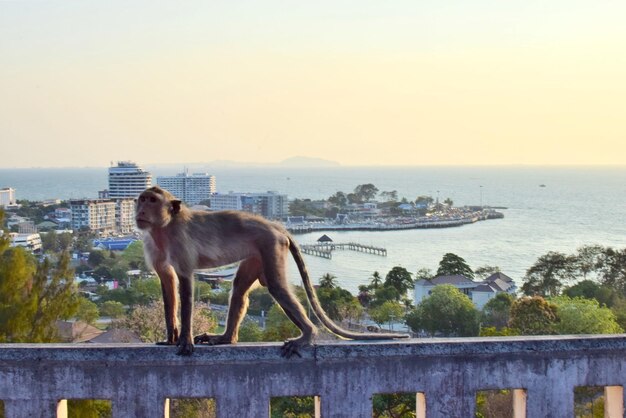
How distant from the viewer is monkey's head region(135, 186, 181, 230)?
567 centimetres

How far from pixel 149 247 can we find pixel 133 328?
31614mm

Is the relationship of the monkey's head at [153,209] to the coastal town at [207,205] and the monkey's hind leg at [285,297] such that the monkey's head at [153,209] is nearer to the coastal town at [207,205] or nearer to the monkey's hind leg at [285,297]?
the monkey's hind leg at [285,297]

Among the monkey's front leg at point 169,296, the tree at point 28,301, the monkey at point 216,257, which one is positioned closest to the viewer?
the monkey at point 216,257

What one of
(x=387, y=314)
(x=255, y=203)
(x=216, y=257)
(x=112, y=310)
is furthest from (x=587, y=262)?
(x=255, y=203)

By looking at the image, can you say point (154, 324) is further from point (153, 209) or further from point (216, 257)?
point (153, 209)

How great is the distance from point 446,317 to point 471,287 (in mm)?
18806

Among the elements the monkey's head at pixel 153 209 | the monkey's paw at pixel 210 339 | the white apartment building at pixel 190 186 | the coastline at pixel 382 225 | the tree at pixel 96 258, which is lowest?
the coastline at pixel 382 225

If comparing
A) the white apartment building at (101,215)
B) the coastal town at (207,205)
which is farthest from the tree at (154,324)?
the white apartment building at (101,215)

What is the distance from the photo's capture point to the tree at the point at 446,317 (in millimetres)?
47281

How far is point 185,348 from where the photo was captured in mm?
5652

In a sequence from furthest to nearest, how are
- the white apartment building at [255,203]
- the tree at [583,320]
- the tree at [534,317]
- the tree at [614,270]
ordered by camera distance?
the white apartment building at [255,203] < the tree at [614,270] < the tree at [583,320] < the tree at [534,317]

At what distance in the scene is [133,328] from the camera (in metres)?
36.2

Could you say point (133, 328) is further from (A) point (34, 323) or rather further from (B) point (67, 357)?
(B) point (67, 357)

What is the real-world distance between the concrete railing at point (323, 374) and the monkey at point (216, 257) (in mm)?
218
